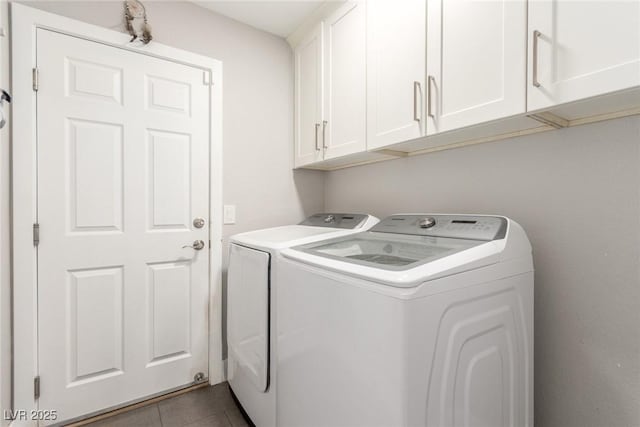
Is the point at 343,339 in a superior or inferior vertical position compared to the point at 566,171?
inferior

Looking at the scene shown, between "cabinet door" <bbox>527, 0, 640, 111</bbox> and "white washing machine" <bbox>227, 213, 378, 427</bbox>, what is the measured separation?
3.22ft

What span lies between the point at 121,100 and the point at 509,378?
2.26m

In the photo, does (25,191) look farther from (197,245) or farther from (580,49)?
(580,49)

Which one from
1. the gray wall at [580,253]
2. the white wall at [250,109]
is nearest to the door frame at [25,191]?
the white wall at [250,109]

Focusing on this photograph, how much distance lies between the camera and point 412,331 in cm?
72

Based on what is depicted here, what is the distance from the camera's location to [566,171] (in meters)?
1.16

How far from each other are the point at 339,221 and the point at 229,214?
77 centimetres

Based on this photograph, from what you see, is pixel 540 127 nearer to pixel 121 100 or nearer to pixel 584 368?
pixel 584 368

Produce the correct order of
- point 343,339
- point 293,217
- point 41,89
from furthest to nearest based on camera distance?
point 293,217 < point 41,89 < point 343,339

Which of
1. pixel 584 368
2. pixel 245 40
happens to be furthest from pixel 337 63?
pixel 584 368

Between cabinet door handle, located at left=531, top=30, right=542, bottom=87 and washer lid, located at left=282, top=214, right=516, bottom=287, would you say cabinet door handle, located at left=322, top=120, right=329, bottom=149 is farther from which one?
cabinet door handle, located at left=531, top=30, right=542, bottom=87

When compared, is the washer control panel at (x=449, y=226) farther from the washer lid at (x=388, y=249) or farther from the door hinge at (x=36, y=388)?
the door hinge at (x=36, y=388)

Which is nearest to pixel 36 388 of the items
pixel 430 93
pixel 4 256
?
pixel 4 256

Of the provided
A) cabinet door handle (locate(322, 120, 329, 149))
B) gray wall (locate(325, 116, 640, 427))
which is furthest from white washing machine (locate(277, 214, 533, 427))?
cabinet door handle (locate(322, 120, 329, 149))
